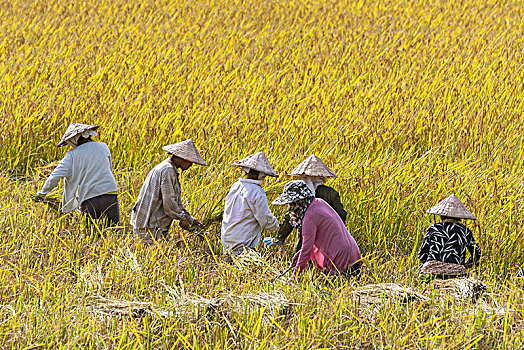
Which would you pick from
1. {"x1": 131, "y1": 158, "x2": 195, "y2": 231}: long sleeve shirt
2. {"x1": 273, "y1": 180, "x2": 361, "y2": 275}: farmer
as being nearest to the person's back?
{"x1": 273, "y1": 180, "x2": 361, "y2": 275}: farmer

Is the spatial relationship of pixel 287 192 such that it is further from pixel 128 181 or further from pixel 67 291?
pixel 128 181

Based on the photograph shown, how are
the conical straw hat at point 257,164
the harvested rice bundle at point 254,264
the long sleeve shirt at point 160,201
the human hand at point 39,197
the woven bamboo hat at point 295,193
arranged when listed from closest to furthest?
the woven bamboo hat at point 295,193, the harvested rice bundle at point 254,264, the conical straw hat at point 257,164, the long sleeve shirt at point 160,201, the human hand at point 39,197

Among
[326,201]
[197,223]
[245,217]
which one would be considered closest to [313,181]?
[326,201]

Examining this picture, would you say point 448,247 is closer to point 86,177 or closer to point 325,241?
point 325,241

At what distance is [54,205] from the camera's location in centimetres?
464

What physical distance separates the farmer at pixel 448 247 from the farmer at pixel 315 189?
0.62 meters

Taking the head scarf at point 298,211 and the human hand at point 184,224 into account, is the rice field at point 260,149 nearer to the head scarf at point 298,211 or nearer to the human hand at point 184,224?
the human hand at point 184,224

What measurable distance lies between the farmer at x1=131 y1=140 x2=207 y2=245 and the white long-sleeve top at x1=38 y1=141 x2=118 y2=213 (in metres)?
0.39

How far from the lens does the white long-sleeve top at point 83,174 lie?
4.54 meters

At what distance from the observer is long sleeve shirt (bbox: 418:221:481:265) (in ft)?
12.6

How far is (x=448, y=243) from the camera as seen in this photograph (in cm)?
384

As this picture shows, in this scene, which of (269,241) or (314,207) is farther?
(269,241)

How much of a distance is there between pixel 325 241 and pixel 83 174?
1.83 m

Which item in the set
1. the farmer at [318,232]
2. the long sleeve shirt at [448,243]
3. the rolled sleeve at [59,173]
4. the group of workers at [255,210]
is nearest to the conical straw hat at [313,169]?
the group of workers at [255,210]
